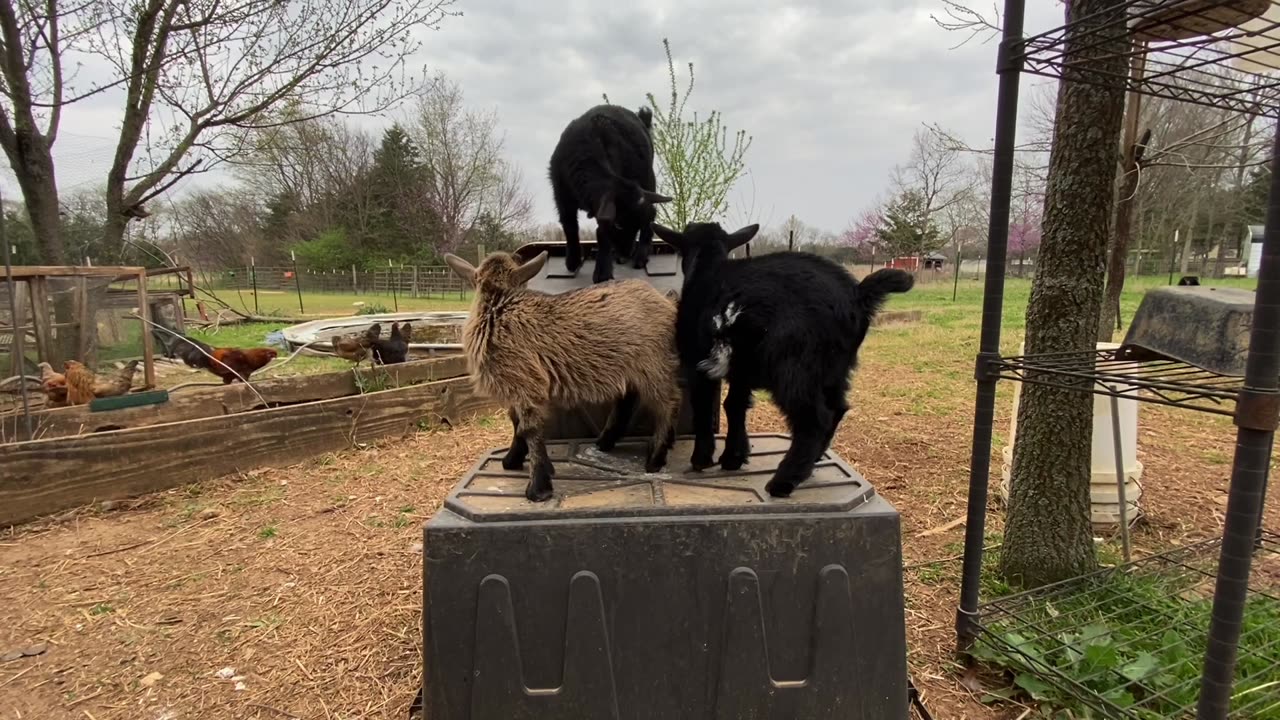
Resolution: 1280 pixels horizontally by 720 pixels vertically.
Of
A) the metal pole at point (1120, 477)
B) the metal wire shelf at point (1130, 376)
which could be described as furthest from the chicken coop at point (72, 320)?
the metal pole at point (1120, 477)

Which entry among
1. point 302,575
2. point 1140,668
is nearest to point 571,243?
point 302,575

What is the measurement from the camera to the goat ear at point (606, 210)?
2627 mm

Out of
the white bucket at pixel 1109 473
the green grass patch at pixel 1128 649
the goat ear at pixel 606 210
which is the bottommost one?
the green grass patch at pixel 1128 649

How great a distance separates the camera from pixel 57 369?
6.30 meters

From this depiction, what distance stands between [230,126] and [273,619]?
28.8 feet

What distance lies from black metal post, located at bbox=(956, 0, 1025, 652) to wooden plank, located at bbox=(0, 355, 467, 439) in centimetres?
541

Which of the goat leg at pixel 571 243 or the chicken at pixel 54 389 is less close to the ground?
the goat leg at pixel 571 243

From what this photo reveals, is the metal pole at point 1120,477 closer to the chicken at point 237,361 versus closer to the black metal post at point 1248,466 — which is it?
the black metal post at point 1248,466

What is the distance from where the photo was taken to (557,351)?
2.18 meters

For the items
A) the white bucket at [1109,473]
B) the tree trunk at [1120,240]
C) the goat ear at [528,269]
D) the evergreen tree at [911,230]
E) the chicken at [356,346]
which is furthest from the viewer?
the evergreen tree at [911,230]

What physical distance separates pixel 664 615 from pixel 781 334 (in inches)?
37.8

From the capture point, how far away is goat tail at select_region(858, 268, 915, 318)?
207cm

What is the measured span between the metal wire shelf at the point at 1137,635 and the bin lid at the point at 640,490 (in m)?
1.10

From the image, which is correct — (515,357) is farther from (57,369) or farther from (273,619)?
(57,369)
